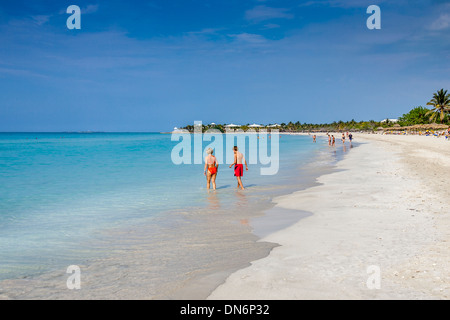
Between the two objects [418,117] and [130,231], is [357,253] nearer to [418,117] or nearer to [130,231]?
[130,231]

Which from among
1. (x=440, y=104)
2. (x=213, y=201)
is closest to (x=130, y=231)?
(x=213, y=201)

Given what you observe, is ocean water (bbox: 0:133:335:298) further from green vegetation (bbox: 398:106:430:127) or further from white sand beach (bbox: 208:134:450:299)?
green vegetation (bbox: 398:106:430:127)

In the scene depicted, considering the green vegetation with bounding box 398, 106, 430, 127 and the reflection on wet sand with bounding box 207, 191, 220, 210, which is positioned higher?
the green vegetation with bounding box 398, 106, 430, 127

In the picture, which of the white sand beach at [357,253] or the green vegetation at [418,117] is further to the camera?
the green vegetation at [418,117]

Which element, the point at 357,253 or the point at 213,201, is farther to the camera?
the point at 213,201

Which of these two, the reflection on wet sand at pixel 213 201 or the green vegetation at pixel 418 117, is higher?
the green vegetation at pixel 418 117

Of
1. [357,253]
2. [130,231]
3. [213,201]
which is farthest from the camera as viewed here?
[213,201]

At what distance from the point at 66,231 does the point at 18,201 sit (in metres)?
6.62

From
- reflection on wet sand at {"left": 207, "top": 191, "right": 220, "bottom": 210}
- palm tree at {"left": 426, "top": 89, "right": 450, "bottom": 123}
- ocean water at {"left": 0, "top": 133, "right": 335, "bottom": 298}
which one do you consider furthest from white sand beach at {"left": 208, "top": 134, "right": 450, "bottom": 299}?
palm tree at {"left": 426, "top": 89, "right": 450, "bottom": 123}

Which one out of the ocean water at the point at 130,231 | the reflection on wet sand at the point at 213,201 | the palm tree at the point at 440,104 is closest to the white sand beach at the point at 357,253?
the ocean water at the point at 130,231

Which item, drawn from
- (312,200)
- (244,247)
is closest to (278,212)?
(312,200)

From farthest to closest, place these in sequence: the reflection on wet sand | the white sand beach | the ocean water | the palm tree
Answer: the palm tree < the reflection on wet sand < the ocean water < the white sand beach

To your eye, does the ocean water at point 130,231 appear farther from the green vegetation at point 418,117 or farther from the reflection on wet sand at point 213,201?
the green vegetation at point 418,117
